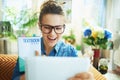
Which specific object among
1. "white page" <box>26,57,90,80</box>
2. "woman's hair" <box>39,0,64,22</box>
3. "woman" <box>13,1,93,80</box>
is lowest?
"white page" <box>26,57,90,80</box>

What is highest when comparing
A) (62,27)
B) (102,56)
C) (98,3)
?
(98,3)

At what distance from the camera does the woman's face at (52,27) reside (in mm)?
604

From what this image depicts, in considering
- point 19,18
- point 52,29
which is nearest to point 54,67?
point 52,29

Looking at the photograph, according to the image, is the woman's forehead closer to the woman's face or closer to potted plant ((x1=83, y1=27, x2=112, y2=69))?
the woman's face

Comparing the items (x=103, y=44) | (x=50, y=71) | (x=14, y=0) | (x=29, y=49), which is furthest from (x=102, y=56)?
(x=14, y=0)

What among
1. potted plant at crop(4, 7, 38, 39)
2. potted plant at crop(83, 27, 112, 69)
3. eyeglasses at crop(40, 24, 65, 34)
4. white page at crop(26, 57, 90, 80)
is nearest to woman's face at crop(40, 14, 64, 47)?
eyeglasses at crop(40, 24, 65, 34)

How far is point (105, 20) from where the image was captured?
2.26 metres

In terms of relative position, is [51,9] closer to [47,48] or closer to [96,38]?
[47,48]

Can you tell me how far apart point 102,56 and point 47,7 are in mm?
896

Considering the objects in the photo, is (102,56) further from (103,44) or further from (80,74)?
(80,74)

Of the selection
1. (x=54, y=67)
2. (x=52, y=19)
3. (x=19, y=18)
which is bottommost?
(x=54, y=67)

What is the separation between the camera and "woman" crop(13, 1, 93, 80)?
1.99ft

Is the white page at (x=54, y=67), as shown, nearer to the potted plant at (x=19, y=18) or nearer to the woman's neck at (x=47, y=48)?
the woman's neck at (x=47, y=48)

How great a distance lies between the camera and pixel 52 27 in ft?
1.98
